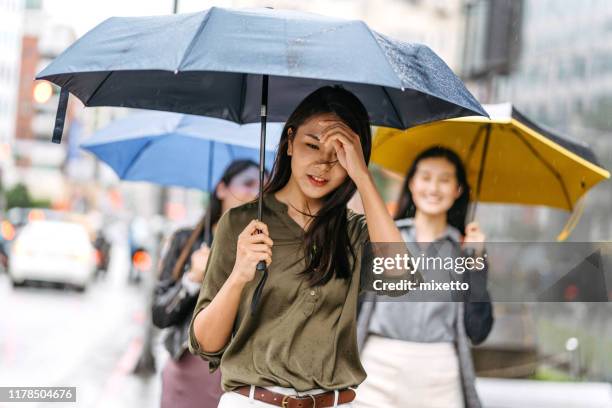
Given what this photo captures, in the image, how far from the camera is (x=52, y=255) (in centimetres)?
1980

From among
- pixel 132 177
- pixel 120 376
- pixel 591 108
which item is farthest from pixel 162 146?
pixel 591 108

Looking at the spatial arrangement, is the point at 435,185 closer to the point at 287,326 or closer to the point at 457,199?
the point at 457,199

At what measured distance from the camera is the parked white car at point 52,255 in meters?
19.3

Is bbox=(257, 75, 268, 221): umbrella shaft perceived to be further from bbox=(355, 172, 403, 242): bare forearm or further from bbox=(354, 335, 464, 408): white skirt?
bbox=(354, 335, 464, 408): white skirt

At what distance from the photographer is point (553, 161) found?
4746mm

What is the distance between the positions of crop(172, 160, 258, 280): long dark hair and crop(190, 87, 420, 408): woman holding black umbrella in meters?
1.84

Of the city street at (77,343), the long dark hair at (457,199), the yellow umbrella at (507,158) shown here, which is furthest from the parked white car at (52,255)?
the long dark hair at (457,199)

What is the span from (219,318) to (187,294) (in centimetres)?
177

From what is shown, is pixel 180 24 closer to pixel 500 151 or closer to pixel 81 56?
pixel 81 56

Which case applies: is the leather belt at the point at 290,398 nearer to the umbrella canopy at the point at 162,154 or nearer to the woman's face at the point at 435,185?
the woman's face at the point at 435,185

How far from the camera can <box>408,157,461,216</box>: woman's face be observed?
15.4ft

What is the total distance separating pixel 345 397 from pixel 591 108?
362 inches

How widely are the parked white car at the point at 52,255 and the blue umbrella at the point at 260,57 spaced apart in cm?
1652

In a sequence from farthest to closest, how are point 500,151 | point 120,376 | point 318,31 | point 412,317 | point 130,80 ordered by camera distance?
1. point 120,376
2. point 500,151
3. point 412,317
4. point 130,80
5. point 318,31
